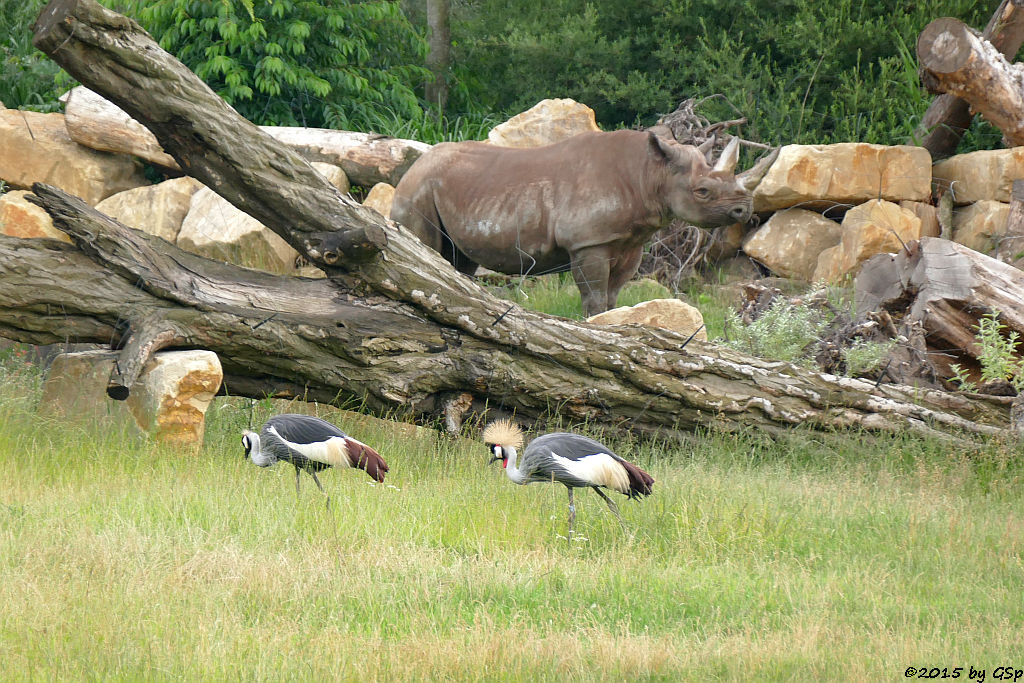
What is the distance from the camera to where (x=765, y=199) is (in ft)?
36.7

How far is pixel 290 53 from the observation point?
13.2 m

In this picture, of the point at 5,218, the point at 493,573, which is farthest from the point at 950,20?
the point at 5,218

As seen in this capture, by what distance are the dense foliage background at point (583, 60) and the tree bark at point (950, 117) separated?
318mm

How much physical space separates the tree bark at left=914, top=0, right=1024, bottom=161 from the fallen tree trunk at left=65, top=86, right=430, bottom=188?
5.67 m

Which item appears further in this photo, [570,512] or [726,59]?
[726,59]

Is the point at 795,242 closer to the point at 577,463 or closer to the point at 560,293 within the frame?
the point at 560,293

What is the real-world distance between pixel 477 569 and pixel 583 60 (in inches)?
428

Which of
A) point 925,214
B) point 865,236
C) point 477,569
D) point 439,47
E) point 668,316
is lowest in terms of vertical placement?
point 477,569

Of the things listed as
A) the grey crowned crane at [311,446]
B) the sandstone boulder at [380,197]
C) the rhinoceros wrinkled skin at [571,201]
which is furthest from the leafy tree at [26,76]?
the grey crowned crane at [311,446]

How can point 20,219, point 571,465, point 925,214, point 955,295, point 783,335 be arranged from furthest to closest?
point 925,214, point 20,219, point 783,335, point 955,295, point 571,465

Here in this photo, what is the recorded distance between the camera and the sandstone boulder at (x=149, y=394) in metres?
5.49

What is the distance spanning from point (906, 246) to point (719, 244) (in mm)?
3996

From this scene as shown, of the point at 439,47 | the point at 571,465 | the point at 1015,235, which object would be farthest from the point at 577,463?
the point at 439,47

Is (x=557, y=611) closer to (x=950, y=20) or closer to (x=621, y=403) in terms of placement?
(x=621, y=403)
